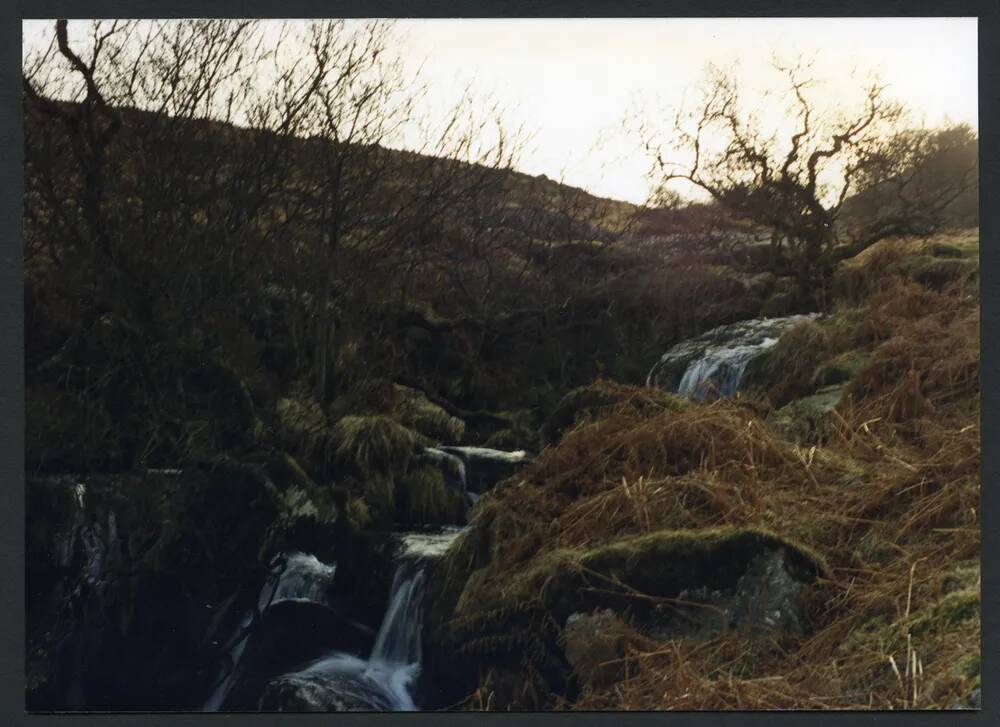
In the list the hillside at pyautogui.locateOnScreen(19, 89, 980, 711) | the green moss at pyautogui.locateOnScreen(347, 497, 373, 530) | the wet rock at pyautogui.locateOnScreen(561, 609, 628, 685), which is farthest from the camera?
the green moss at pyautogui.locateOnScreen(347, 497, 373, 530)

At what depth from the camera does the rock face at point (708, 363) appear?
18.2 feet

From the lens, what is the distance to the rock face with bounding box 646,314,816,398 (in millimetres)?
5551

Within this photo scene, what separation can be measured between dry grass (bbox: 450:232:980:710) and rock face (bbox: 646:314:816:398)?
0.11 meters

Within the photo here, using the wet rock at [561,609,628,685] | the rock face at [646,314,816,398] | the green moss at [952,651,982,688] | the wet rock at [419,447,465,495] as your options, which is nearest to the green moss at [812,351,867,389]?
the rock face at [646,314,816,398]

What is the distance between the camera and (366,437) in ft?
18.7

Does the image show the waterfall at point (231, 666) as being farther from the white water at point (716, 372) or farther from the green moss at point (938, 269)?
the green moss at point (938, 269)

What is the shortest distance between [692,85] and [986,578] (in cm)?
245

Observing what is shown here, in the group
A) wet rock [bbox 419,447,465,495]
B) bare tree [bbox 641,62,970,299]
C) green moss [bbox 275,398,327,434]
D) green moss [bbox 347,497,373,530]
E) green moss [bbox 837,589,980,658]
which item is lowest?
green moss [bbox 837,589,980,658]

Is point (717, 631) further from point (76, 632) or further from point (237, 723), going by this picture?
point (76, 632)

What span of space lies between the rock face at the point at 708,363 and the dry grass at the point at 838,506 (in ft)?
0.37

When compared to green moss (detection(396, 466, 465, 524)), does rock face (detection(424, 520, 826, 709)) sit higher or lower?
lower

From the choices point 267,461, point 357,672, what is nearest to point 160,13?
point 267,461

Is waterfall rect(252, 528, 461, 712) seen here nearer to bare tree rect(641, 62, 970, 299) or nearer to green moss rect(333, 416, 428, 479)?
green moss rect(333, 416, 428, 479)

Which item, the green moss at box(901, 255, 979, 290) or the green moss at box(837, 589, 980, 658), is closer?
the green moss at box(837, 589, 980, 658)
